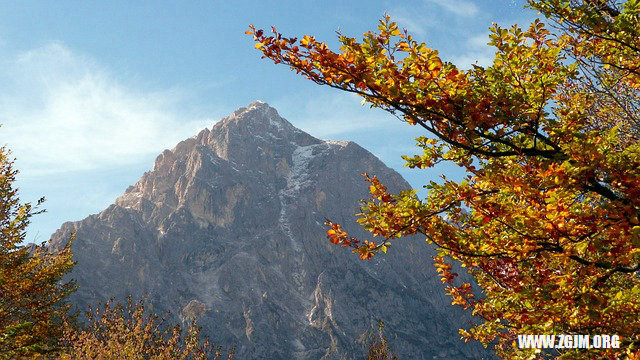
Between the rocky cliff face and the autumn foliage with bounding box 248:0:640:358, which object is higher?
the rocky cliff face

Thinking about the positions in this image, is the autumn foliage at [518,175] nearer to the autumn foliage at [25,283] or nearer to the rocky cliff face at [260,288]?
the autumn foliage at [25,283]

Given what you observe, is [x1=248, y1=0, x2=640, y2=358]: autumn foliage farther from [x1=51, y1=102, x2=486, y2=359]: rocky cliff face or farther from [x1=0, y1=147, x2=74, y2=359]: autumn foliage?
[x1=51, y1=102, x2=486, y2=359]: rocky cliff face

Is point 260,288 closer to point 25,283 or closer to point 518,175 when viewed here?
point 25,283

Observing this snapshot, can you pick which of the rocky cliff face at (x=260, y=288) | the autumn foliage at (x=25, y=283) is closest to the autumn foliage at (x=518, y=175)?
the autumn foliage at (x=25, y=283)

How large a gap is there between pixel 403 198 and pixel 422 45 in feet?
5.59

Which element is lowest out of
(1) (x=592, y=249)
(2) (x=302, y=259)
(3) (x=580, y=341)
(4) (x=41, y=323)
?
(4) (x=41, y=323)

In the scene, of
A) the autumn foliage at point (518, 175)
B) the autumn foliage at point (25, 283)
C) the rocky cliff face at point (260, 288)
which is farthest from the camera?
the rocky cliff face at point (260, 288)

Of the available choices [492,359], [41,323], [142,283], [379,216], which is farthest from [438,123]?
[142,283]

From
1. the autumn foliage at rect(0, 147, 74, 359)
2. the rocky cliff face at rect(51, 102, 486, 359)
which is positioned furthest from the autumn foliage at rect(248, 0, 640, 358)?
the rocky cliff face at rect(51, 102, 486, 359)

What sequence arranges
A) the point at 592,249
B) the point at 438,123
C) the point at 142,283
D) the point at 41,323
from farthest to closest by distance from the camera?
1. the point at 142,283
2. the point at 41,323
3. the point at 438,123
4. the point at 592,249

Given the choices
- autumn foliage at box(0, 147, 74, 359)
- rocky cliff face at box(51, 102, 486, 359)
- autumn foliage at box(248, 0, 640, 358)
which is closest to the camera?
autumn foliage at box(248, 0, 640, 358)

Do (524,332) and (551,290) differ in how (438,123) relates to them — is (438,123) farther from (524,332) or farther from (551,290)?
(524,332)

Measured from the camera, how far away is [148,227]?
191 metres

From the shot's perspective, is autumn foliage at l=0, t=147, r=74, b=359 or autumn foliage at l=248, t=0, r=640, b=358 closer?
autumn foliage at l=248, t=0, r=640, b=358
